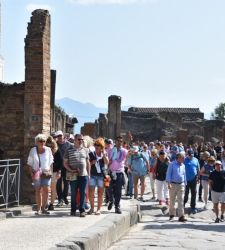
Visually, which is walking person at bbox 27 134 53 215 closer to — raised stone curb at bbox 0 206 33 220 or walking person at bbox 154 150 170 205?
raised stone curb at bbox 0 206 33 220

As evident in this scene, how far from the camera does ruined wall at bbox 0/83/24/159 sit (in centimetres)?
1691

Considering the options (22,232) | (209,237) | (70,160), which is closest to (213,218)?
(209,237)

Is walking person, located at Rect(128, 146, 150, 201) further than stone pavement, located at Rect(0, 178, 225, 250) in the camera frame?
Yes

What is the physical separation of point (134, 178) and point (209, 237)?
6661mm

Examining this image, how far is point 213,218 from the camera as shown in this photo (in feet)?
58.5

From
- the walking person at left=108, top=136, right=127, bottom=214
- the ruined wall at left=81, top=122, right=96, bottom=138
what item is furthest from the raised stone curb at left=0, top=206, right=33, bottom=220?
the ruined wall at left=81, top=122, right=96, bottom=138

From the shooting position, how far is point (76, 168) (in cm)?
1307

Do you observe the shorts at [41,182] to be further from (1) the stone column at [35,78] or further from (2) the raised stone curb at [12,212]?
(1) the stone column at [35,78]

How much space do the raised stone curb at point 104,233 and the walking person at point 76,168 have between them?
81 centimetres

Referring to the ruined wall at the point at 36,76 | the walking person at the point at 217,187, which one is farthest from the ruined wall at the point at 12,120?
the walking person at the point at 217,187

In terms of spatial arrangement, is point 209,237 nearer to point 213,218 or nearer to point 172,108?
point 213,218

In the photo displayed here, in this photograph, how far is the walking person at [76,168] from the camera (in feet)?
42.9

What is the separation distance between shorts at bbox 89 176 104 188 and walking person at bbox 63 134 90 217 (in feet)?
2.04

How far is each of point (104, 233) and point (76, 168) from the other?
2700 millimetres
